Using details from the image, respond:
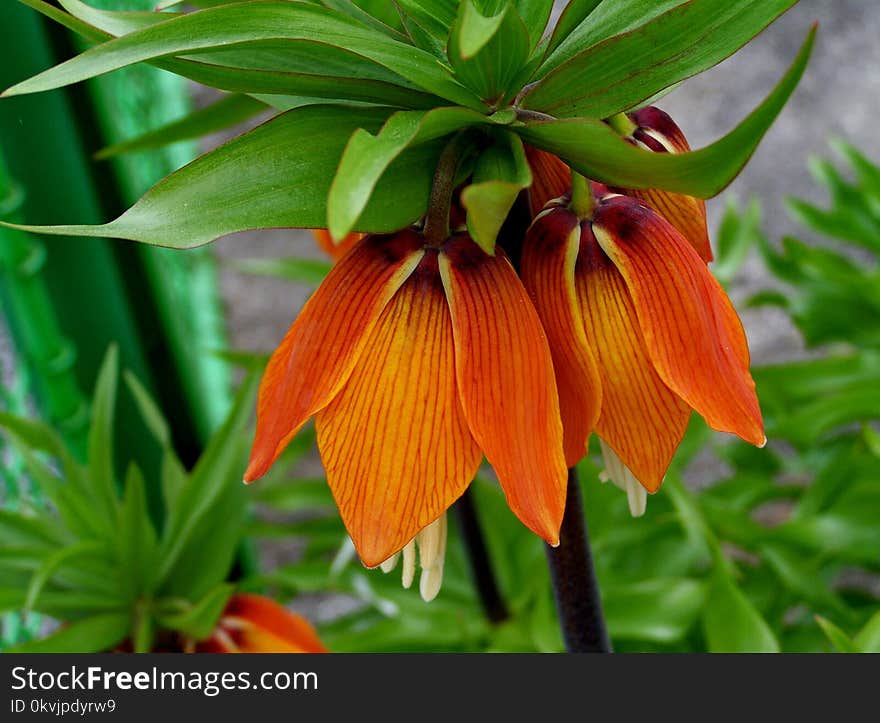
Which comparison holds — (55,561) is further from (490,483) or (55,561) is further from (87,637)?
(490,483)

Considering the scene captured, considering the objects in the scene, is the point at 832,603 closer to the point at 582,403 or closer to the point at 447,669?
the point at 447,669

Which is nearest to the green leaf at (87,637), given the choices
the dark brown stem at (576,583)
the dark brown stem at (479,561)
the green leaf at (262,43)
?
the dark brown stem at (479,561)

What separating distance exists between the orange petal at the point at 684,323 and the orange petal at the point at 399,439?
79 millimetres

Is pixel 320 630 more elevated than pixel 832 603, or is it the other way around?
pixel 320 630

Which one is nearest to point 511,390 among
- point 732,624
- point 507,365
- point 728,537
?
point 507,365

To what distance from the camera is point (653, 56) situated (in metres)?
0.42

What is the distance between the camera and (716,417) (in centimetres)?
43

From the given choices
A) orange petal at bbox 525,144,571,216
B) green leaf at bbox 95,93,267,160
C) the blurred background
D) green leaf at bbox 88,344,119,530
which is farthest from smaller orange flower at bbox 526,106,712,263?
green leaf at bbox 88,344,119,530

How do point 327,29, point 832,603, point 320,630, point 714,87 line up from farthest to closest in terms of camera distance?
point 714,87 → point 320,630 → point 832,603 → point 327,29

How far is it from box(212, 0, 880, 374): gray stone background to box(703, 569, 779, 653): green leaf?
1457 mm

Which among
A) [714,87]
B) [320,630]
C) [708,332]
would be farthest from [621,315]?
[714,87]

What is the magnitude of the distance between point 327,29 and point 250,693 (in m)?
0.38

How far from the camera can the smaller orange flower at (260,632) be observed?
2.70ft

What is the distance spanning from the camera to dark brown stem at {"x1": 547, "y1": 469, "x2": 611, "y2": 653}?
557 mm
